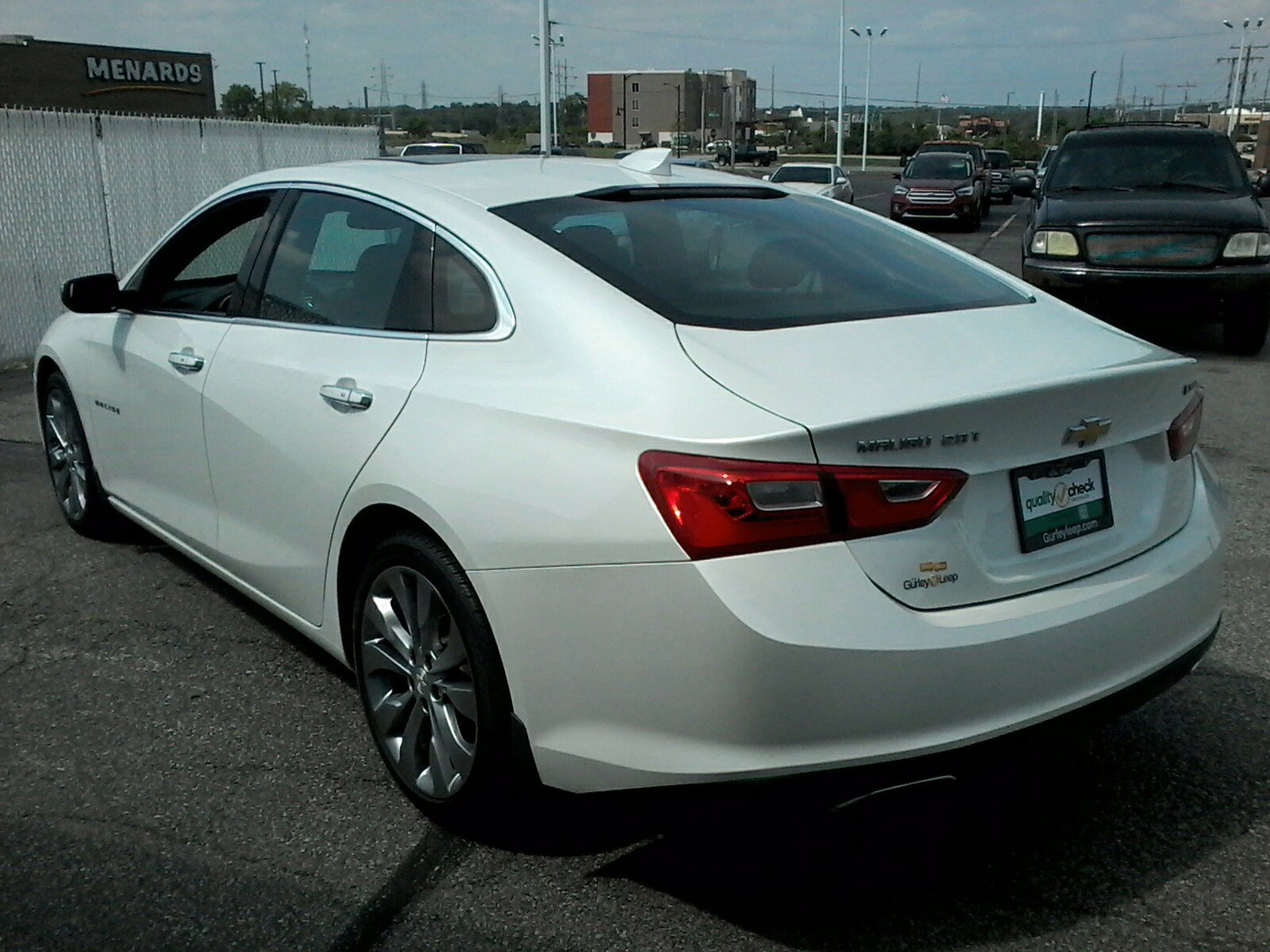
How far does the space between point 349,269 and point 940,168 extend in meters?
27.4

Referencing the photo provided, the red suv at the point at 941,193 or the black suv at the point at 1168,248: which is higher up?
the black suv at the point at 1168,248

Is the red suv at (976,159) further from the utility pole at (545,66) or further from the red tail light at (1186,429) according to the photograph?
the red tail light at (1186,429)

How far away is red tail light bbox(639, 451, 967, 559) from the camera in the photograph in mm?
2334

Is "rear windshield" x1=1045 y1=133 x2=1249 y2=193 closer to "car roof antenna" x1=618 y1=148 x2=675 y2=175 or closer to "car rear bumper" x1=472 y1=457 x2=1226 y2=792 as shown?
"car roof antenna" x1=618 y1=148 x2=675 y2=175

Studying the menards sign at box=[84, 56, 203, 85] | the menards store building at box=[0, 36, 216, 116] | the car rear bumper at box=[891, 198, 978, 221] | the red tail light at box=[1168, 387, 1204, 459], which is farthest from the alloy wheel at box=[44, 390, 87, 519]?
the menards sign at box=[84, 56, 203, 85]

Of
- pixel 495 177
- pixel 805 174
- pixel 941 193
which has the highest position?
pixel 495 177

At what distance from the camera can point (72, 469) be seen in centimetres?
533

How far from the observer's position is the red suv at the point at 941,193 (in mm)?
27781

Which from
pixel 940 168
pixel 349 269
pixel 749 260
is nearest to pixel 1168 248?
pixel 749 260

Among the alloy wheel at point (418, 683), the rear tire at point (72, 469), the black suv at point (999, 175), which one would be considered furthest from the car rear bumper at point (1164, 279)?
the black suv at point (999, 175)

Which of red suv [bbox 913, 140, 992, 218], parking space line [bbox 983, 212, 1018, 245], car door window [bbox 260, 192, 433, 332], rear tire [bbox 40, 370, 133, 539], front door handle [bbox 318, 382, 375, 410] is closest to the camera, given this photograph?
Answer: front door handle [bbox 318, 382, 375, 410]

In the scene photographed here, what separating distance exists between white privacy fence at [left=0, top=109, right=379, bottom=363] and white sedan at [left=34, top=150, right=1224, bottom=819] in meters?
8.14

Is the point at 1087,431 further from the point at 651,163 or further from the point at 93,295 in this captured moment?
the point at 93,295

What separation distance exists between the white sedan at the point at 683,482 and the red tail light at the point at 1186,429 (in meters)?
0.01
